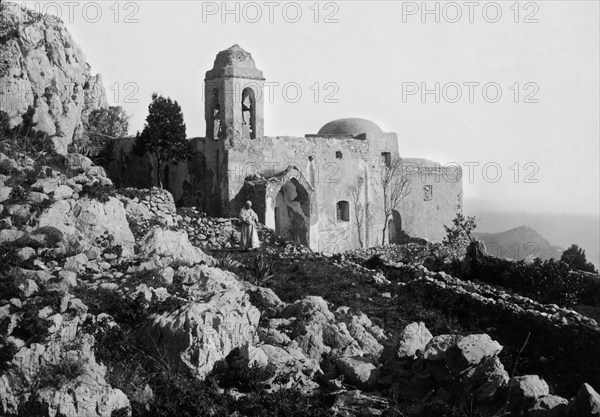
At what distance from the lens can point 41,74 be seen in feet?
86.5

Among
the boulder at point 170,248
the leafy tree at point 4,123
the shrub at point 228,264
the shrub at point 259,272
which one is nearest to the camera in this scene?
the boulder at point 170,248

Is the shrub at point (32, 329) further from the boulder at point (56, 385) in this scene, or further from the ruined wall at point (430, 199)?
the ruined wall at point (430, 199)

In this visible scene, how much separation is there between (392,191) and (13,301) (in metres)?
27.2

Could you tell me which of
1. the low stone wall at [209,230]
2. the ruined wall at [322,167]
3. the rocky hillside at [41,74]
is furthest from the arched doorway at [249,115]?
the rocky hillside at [41,74]

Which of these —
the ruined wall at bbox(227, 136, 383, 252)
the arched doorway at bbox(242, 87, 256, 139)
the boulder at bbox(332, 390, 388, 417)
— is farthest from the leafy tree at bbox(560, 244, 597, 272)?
the boulder at bbox(332, 390, 388, 417)

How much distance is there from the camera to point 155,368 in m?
12.4

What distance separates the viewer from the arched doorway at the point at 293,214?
32875 millimetres

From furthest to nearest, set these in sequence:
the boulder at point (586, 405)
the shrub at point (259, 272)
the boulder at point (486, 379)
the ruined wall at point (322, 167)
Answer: the ruined wall at point (322, 167) < the shrub at point (259, 272) < the boulder at point (486, 379) < the boulder at point (586, 405)

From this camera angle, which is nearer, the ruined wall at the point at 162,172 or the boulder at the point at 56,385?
the boulder at the point at 56,385

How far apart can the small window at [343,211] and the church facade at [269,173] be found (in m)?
0.05

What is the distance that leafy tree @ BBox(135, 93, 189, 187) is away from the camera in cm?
3119

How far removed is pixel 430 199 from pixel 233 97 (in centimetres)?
1495

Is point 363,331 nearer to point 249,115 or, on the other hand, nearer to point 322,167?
point 322,167

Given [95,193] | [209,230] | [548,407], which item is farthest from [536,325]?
[209,230]
